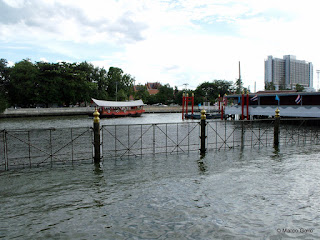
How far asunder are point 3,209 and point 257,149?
56.1ft

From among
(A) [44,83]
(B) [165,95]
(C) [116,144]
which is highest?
(A) [44,83]

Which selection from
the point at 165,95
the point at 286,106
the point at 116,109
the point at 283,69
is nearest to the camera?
the point at 286,106

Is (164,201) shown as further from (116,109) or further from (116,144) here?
(116,109)

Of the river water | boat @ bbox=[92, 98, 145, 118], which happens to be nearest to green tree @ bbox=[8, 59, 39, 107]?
boat @ bbox=[92, 98, 145, 118]

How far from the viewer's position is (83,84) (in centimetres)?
8125

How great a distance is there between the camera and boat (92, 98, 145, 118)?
228 ft

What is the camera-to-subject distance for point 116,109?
7388 centimetres

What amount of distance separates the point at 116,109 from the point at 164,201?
65.3 m

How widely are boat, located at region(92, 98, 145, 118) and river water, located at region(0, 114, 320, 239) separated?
5462 cm

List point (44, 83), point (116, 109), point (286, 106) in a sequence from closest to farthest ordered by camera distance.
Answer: point (286, 106), point (116, 109), point (44, 83)

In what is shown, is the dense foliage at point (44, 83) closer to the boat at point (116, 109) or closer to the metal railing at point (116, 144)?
the boat at point (116, 109)

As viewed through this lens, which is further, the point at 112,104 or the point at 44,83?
the point at 44,83

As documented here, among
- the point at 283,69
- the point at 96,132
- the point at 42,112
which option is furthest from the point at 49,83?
the point at 283,69

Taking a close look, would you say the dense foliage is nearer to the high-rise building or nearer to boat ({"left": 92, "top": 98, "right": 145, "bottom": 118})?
boat ({"left": 92, "top": 98, "right": 145, "bottom": 118})
